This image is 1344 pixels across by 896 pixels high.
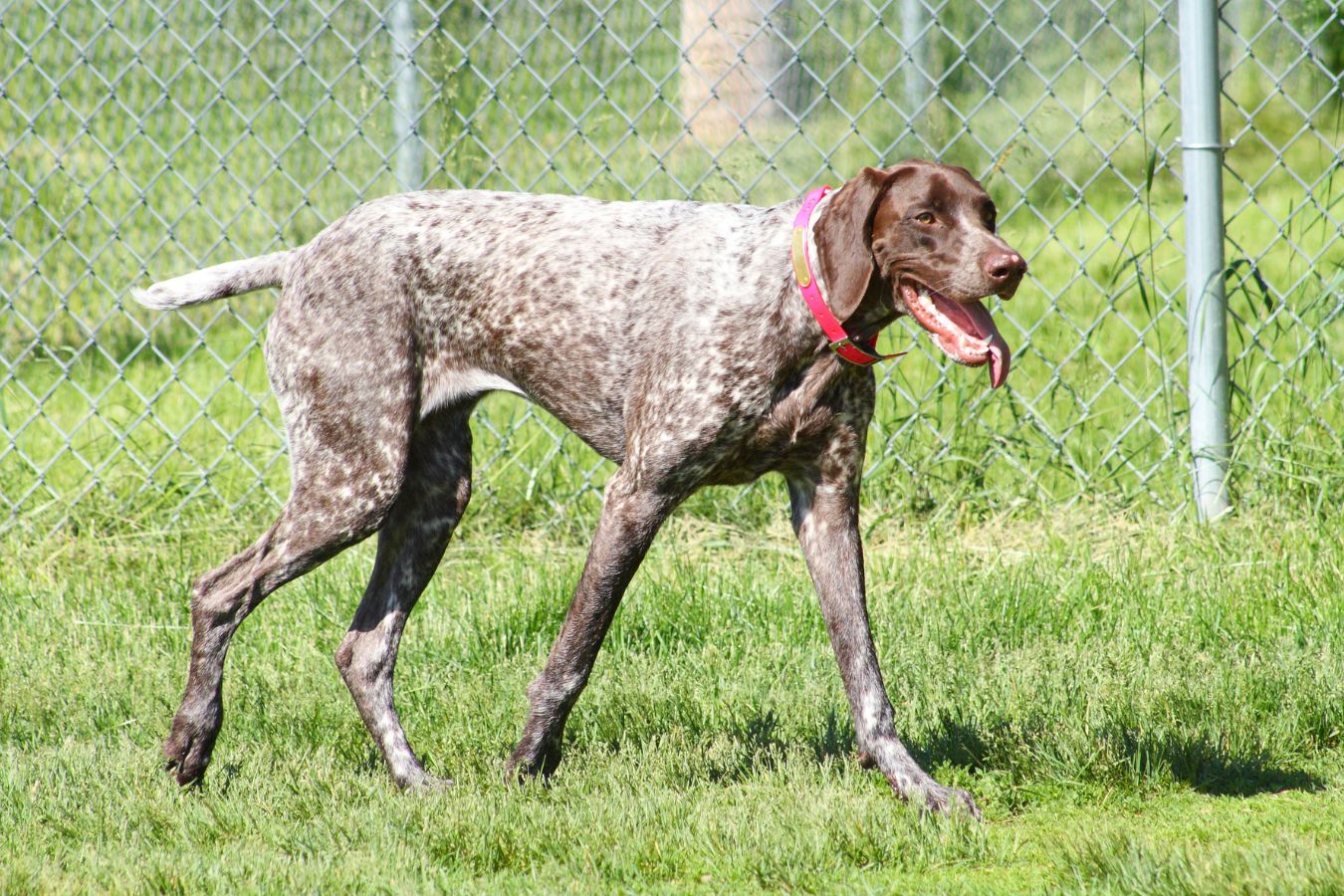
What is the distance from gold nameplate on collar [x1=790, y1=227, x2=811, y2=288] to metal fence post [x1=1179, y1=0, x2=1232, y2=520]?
2.05 meters

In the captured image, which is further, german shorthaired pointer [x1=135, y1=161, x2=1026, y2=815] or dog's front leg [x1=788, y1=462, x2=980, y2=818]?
dog's front leg [x1=788, y1=462, x2=980, y2=818]

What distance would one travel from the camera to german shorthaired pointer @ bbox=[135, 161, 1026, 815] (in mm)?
3129

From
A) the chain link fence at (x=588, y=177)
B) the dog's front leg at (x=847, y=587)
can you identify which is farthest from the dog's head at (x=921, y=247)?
the chain link fence at (x=588, y=177)

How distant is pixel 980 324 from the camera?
3.09m

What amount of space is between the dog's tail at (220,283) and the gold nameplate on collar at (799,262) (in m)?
1.35

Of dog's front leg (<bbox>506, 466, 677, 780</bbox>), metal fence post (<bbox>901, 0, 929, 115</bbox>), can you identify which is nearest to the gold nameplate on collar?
dog's front leg (<bbox>506, 466, 677, 780</bbox>)

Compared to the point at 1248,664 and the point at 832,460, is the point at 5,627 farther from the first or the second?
the point at 1248,664

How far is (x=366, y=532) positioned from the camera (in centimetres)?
359

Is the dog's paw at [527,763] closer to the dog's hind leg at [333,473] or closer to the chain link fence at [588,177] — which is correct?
the dog's hind leg at [333,473]

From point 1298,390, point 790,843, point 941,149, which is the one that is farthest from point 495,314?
point 1298,390

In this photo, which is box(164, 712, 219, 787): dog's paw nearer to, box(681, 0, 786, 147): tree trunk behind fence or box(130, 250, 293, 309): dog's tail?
box(130, 250, 293, 309): dog's tail

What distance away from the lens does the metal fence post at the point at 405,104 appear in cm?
520

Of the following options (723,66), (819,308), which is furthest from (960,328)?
(723,66)

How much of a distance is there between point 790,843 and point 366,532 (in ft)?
4.16
